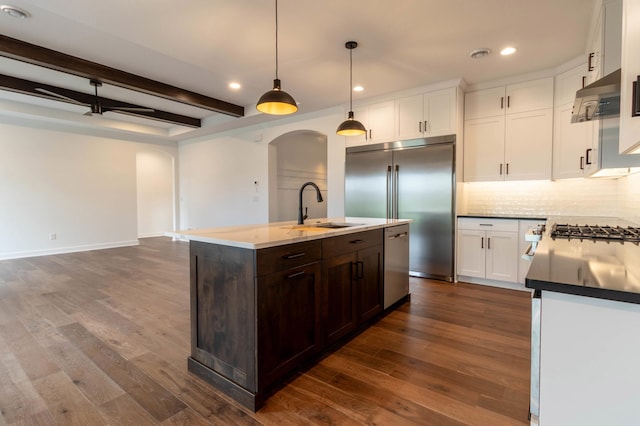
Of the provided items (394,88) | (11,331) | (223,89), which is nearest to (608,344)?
(11,331)

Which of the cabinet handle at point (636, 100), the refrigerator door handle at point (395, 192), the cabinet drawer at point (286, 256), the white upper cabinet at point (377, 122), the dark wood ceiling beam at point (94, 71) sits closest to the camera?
the cabinet handle at point (636, 100)

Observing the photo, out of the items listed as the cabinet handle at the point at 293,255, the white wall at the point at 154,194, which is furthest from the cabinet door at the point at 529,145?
the white wall at the point at 154,194

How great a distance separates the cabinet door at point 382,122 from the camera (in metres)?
4.73

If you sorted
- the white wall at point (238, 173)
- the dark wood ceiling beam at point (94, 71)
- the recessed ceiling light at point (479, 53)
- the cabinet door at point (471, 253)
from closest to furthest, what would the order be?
the dark wood ceiling beam at point (94, 71) < the recessed ceiling light at point (479, 53) < the cabinet door at point (471, 253) < the white wall at point (238, 173)

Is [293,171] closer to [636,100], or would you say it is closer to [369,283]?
[369,283]

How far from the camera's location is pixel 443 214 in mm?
4285

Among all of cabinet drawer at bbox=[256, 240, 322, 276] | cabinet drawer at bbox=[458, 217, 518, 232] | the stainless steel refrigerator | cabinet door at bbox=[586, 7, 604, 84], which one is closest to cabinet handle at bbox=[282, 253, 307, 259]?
cabinet drawer at bbox=[256, 240, 322, 276]

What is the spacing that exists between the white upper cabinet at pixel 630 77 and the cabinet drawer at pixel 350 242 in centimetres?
158

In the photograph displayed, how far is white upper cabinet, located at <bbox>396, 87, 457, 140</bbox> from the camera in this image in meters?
4.22

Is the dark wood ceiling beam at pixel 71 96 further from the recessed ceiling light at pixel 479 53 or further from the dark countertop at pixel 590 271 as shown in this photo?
the dark countertop at pixel 590 271

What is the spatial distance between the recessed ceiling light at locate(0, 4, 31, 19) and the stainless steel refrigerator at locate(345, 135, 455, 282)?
13.0ft

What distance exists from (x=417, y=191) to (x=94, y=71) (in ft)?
14.4

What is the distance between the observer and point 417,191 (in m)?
4.48

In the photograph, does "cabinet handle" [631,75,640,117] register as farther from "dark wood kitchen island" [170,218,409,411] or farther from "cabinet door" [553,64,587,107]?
"cabinet door" [553,64,587,107]
